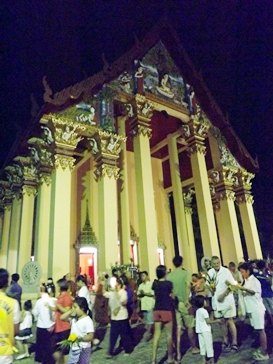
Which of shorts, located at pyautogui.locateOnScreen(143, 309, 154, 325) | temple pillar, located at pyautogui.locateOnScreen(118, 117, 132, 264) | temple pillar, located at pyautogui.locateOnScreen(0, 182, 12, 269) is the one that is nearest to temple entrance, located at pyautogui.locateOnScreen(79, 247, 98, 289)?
temple pillar, located at pyautogui.locateOnScreen(118, 117, 132, 264)

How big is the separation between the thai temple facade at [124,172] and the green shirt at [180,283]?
488cm

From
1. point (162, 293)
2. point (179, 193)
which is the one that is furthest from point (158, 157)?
point (162, 293)

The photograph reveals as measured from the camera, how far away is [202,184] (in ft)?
42.5

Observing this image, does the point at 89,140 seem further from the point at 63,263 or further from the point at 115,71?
the point at 63,263

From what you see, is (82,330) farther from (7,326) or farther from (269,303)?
(269,303)

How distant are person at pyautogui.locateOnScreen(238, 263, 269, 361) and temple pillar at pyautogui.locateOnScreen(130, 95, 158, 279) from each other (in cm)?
508

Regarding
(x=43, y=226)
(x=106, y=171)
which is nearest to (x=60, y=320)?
(x=106, y=171)

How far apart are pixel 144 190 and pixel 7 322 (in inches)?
319

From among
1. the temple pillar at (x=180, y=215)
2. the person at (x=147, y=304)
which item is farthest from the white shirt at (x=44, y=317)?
the temple pillar at (x=180, y=215)

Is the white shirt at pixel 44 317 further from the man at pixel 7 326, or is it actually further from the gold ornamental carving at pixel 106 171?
the gold ornamental carving at pixel 106 171

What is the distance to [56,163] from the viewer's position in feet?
32.7

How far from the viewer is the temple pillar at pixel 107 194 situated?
31.9ft

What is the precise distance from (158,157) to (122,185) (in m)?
6.58

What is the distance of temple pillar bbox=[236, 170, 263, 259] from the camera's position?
15.1 metres
